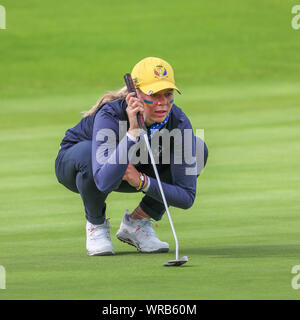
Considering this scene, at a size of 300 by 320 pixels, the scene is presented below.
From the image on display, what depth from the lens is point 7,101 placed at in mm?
16922

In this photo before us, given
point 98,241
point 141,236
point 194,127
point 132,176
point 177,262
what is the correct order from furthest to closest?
point 194,127 → point 141,236 → point 98,241 → point 132,176 → point 177,262

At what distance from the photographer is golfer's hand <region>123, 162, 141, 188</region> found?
5.39 meters

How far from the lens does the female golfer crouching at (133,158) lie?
5398mm

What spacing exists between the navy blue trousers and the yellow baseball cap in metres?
0.52

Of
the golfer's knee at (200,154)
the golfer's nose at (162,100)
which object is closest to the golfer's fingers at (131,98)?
the golfer's nose at (162,100)

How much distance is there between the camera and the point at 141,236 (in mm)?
5973

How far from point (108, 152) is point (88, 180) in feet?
0.96

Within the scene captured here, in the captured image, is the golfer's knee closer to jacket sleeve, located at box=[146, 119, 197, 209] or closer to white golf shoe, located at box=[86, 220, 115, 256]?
jacket sleeve, located at box=[146, 119, 197, 209]

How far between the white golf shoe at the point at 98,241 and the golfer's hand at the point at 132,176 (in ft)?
1.69

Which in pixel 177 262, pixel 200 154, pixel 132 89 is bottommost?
pixel 177 262

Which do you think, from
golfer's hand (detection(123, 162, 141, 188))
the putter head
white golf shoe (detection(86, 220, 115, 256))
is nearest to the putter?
the putter head

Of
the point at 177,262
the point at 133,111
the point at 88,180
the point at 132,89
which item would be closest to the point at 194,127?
the point at 88,180

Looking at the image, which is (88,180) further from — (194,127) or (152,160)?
→ (194,127)

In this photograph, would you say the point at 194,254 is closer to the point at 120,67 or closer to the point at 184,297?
the point at 184,297
